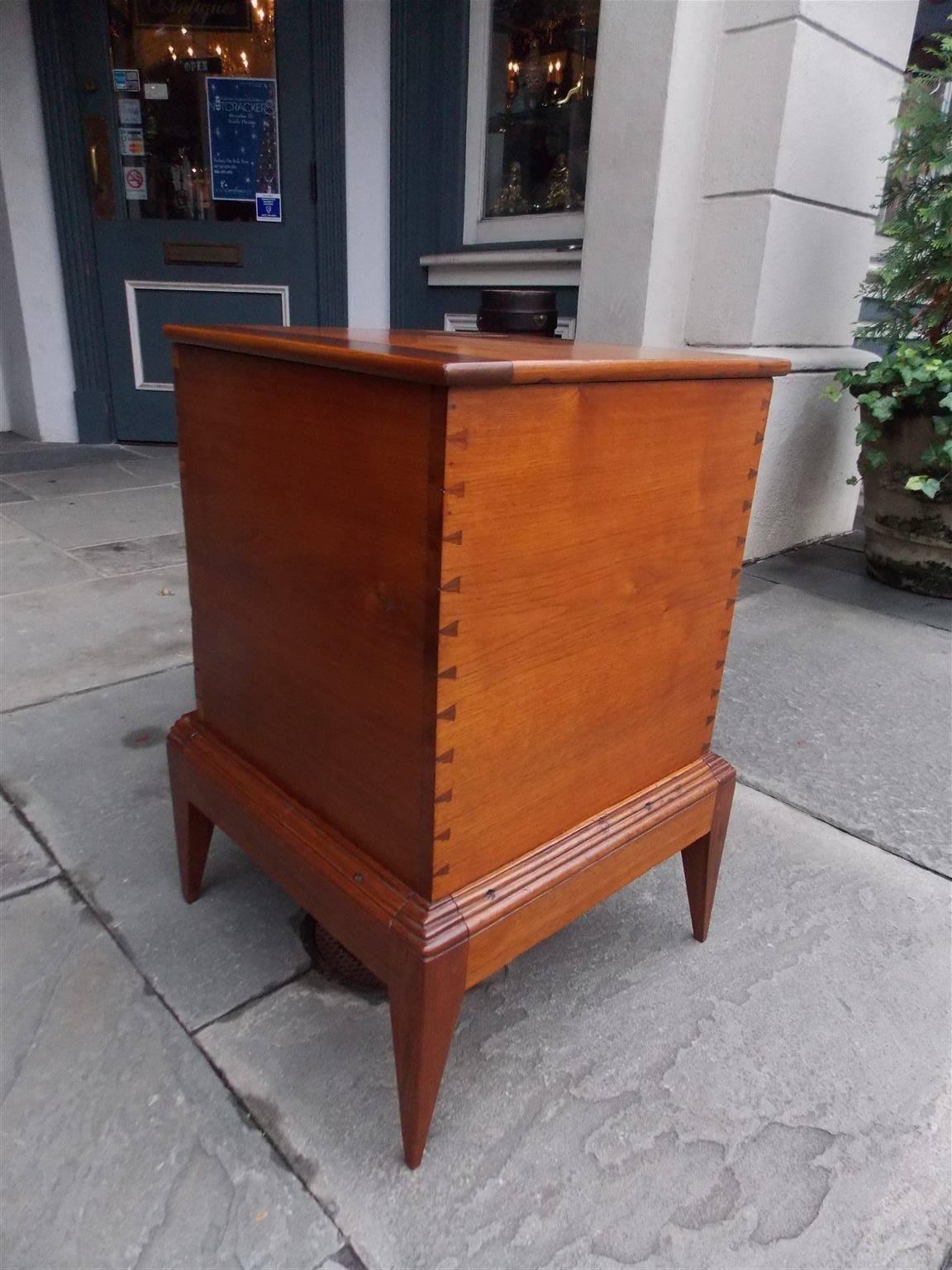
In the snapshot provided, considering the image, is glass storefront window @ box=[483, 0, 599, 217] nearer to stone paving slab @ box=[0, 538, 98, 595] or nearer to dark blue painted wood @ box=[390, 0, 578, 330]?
dark blue painted wood @ box=[390, 0, 578, 330]

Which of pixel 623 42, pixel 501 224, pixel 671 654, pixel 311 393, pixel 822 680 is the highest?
pixel 623 42

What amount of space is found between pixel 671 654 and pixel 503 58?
4234 mm

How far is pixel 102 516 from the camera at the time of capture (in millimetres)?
3762

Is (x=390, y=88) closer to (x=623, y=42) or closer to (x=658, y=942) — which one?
(x=623, y=42)

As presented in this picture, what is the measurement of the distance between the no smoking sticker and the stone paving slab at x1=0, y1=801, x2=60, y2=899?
13.5ft

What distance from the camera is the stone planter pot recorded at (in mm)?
3166

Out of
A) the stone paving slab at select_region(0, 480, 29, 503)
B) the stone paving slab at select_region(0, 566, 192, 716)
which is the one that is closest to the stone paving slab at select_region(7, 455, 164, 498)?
the stone paving slab at select_region(0, 480, 29, 503)

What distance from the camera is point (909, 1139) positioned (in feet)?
3.78

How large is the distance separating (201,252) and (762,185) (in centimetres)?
309

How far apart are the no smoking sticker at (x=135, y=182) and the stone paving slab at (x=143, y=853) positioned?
358 cm

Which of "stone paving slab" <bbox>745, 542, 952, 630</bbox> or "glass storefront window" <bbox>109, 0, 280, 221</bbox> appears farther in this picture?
"glass storefront window" <bbox>109, 0, 280, 221</bbox>

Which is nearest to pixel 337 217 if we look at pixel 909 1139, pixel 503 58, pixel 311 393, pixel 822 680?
pixel 503 58

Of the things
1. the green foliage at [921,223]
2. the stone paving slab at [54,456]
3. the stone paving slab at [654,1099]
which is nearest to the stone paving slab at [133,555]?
the stone paving slab at [54,456]

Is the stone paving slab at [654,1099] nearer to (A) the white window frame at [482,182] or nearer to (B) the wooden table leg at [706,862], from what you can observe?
(B) the wooden table leg at [706,862]
